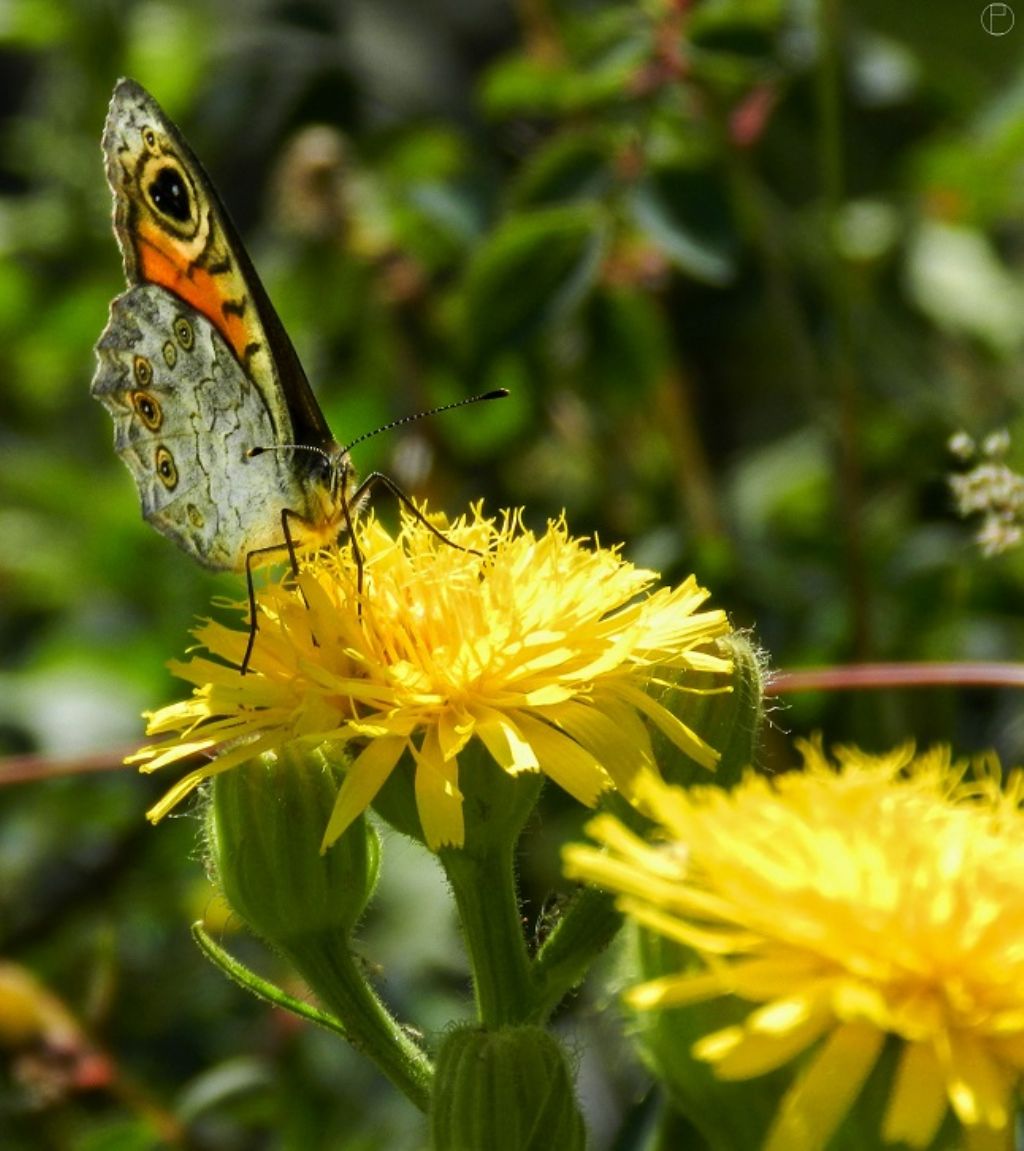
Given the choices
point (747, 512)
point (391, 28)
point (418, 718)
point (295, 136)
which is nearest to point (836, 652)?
point (747, 512)

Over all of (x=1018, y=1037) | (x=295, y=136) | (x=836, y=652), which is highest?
(x=295, y=136)

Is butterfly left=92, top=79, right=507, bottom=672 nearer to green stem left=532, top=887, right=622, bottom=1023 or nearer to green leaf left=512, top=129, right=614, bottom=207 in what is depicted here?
green leaf left=512, top=129, right=614, bottom=207

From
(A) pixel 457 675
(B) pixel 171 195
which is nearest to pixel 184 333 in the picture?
(B) pixel 171 195

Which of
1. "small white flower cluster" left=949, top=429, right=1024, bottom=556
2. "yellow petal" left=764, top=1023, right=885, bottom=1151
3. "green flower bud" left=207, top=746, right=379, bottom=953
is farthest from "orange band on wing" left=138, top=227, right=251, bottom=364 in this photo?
"yellow petal" left=764, top=1023, right=885, bottom=1151

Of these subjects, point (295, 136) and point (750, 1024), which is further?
point (295, 136)

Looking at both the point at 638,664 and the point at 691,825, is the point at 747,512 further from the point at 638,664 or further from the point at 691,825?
the point at 691,825

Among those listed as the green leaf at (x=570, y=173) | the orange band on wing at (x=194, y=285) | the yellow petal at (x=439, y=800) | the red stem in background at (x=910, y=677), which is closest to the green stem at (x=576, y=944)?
the yellow petal at (x=439, y=800)

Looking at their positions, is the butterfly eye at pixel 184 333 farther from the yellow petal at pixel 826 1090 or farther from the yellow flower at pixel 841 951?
the yellow petal at pixel 826 1090
